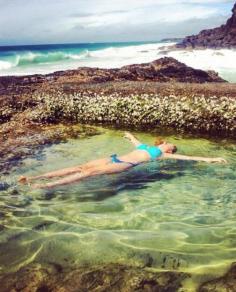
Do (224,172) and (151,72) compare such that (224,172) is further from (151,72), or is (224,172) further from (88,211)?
(151,72)

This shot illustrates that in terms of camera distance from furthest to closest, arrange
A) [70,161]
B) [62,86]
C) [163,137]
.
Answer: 1. [62,86]
2. [163,137]
3. [70,161]

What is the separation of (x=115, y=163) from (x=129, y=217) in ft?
5.67

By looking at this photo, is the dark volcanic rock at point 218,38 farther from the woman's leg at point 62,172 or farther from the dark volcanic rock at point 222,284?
the dark volcanic rock at point 222,284

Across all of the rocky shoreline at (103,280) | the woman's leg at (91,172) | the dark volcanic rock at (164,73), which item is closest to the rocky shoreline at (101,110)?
the woman's leg at (91,172)

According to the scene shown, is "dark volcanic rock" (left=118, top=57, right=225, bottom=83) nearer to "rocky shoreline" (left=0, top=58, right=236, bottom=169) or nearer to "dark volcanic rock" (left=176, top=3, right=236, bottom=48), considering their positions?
"rocky shoreline" (left=0, top=58, right=236, bottom=169)

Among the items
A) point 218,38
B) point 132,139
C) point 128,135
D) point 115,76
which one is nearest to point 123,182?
point 132,139

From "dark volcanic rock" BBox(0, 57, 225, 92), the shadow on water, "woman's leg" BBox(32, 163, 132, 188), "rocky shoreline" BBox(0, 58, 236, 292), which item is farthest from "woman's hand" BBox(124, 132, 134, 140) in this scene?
"dark volcanic rock" BBox(0, 57, 225, 92)

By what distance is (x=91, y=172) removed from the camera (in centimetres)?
651

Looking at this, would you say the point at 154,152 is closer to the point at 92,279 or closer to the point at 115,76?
the point at 92,279

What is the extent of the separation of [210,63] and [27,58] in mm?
23763

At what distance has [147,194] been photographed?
6.03m

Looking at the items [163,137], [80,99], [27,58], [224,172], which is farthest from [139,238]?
[27,58]

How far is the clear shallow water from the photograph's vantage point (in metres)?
4.07

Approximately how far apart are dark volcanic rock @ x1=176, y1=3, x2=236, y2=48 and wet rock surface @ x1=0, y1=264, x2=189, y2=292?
4311 cm
